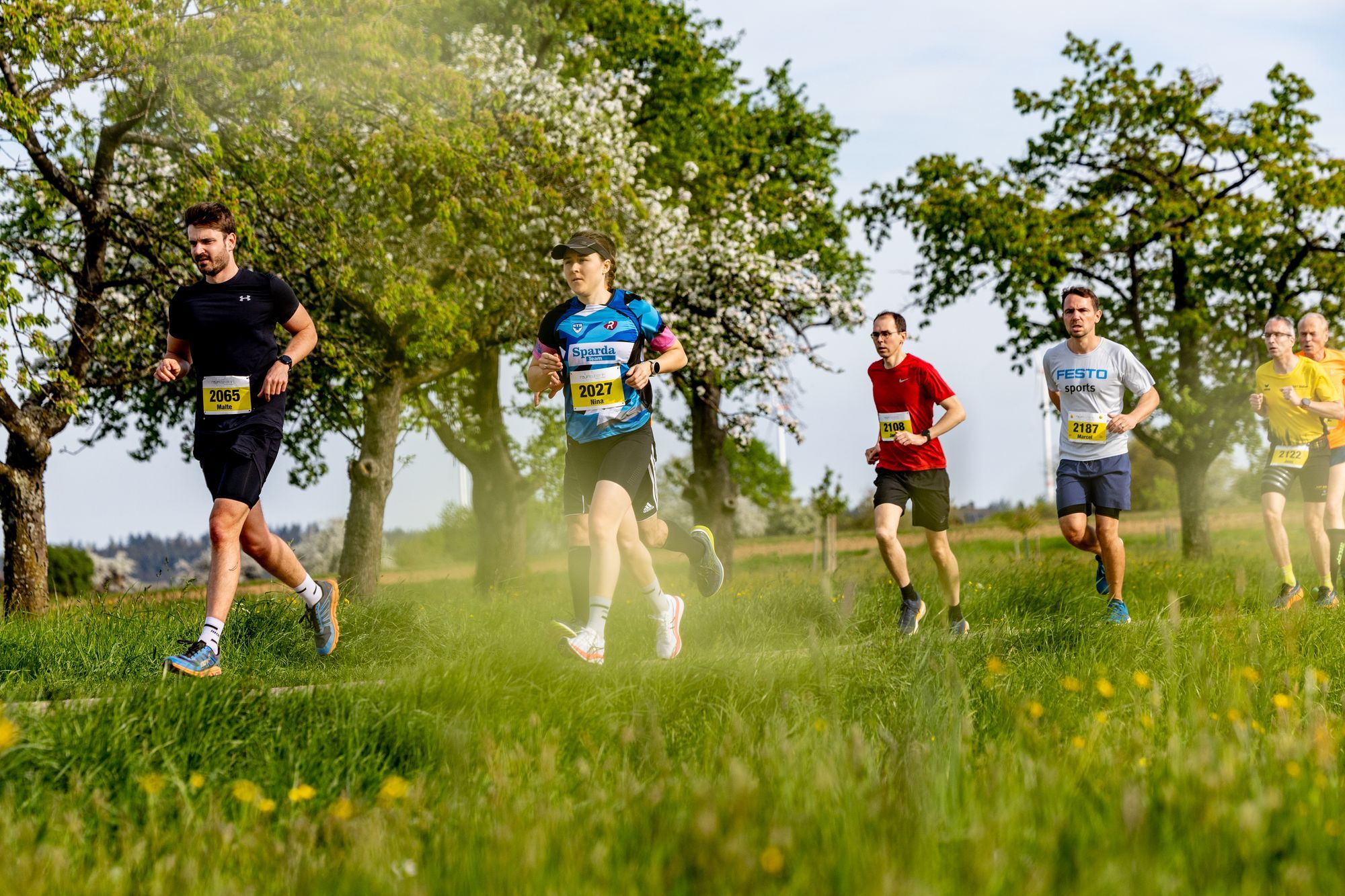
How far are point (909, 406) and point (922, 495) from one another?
628 mm

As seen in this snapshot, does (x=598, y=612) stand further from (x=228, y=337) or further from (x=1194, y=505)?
(x=1194, y=505)

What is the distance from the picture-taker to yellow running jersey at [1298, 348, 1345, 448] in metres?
9.03

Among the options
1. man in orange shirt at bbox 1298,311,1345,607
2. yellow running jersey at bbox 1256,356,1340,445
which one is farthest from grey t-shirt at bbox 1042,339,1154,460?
man in orange shirt at bbox 1298,311,1345,607

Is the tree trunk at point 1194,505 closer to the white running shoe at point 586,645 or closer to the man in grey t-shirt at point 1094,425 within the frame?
the man in grey t-shirt at point 1094,425

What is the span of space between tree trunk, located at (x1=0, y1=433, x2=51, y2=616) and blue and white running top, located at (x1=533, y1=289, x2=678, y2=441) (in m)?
7.54

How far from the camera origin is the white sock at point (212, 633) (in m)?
5.52

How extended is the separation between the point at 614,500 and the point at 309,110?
316 inches

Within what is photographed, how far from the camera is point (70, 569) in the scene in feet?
80.7

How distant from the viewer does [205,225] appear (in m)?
5.85

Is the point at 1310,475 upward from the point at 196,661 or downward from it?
upward

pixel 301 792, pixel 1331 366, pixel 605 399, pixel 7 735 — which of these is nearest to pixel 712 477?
pixel 1331 366

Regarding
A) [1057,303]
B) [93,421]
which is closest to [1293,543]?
[1057,303]

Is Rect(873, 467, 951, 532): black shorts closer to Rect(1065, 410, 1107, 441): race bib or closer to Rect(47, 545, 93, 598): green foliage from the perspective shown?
Rect(1065, 410, 1107, 441): race bib

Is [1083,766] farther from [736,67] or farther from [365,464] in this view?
[736,67]
